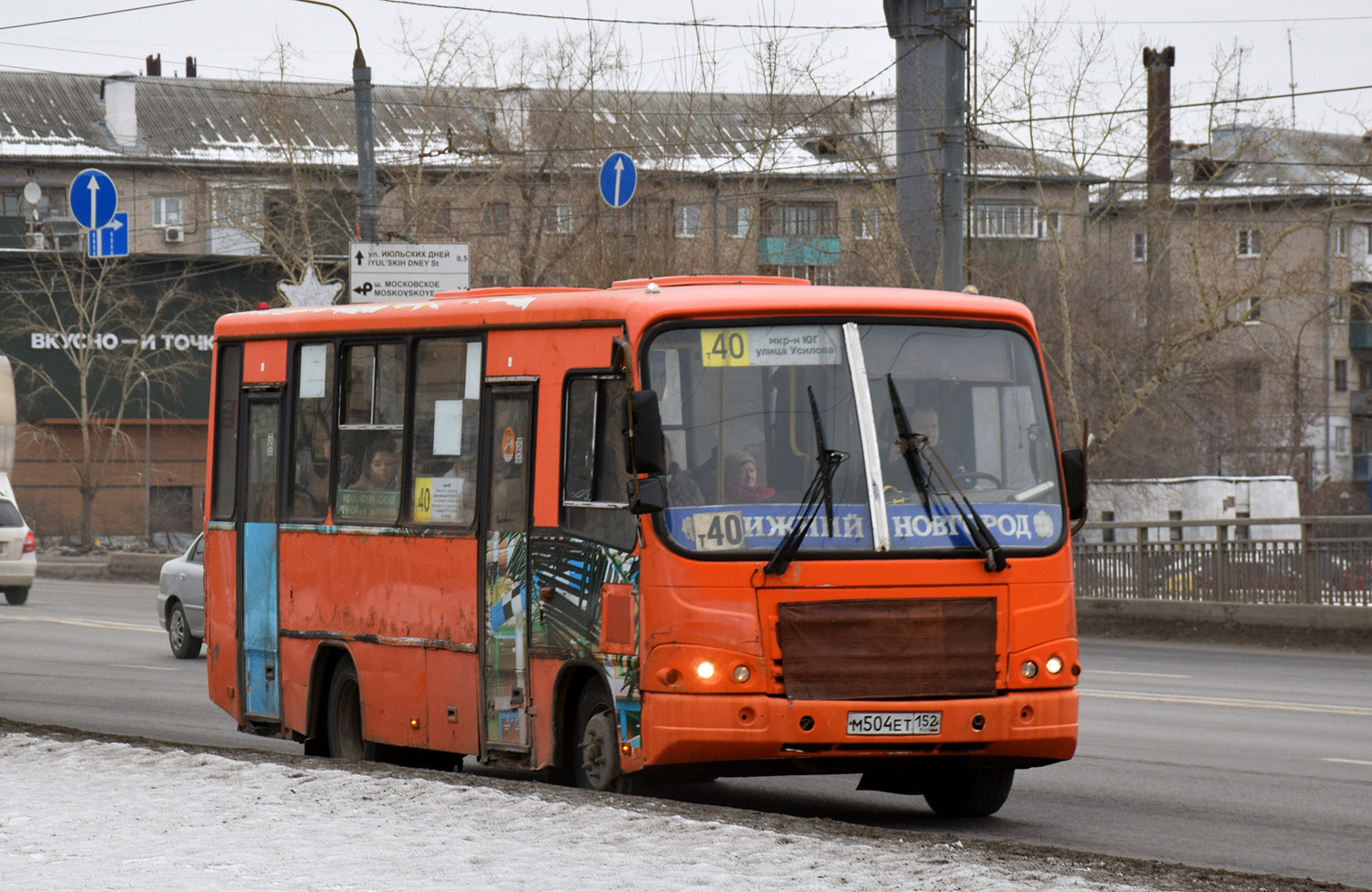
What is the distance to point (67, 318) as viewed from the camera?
64.0 metres

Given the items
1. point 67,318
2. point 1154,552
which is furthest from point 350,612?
point 67,318

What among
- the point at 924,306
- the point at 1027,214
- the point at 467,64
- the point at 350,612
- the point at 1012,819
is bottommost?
the point at 1012,819

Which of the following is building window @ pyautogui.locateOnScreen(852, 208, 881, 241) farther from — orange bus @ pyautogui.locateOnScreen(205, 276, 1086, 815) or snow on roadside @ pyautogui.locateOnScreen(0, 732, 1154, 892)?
snow on roadside @ pyautogui.locateOnScreen(0, 732, 1154, 892)

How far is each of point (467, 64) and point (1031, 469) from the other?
119 ft

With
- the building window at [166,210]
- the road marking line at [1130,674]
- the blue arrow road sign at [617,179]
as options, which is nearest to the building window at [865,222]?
the blue arrow road sign at [617,179]

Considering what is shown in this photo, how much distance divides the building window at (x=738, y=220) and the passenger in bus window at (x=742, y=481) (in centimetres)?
2979

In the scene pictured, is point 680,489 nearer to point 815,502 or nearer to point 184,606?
point 815,502

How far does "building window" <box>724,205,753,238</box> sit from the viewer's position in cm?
3881

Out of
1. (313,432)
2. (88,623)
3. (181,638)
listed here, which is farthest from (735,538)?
(88,623)

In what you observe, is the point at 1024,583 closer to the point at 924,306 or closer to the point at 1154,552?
the point at 924,306

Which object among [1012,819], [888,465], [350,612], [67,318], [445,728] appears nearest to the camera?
[888,465]

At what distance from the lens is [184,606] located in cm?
2133

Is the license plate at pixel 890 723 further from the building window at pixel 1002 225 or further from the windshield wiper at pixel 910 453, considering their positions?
the building window at pixel 1002 225

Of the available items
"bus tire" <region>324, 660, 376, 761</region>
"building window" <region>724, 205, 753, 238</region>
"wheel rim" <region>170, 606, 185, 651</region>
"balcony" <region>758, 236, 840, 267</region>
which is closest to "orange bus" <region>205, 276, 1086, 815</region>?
"bus tire" <region>324, 660, 376, 761</region>
